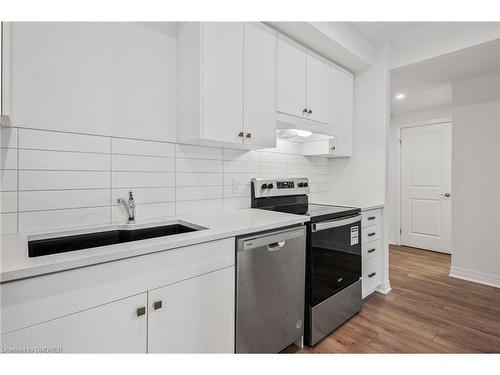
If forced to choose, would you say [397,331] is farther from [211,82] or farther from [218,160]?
[211,82]

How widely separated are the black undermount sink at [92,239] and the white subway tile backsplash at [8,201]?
0.20 meters

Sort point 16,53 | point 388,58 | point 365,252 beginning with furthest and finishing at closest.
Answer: point 388,58, point 365,252, point 16,53

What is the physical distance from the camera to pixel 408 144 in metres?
4.21

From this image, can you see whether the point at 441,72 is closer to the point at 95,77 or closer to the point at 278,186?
the point at 278,186

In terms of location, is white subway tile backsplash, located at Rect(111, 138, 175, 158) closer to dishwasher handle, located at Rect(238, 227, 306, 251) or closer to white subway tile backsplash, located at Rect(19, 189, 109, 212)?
white subway tile backsplash, located at Rect(19, 189, 109, 212)

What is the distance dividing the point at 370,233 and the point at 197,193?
164 centimetres

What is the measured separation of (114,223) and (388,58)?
2.84 m

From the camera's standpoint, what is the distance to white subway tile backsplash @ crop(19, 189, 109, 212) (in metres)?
1.24

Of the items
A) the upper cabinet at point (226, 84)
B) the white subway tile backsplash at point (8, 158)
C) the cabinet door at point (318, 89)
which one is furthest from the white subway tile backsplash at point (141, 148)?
the cabinet door at point (318, 89)

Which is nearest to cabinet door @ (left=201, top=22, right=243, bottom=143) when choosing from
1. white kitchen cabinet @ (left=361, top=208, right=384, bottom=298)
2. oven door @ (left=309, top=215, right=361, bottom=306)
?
oven door @ (left=309, top=215, right=361, bottom=306)

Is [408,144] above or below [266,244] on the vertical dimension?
above

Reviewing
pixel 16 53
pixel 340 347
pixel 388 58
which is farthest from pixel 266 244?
pixel 388 58

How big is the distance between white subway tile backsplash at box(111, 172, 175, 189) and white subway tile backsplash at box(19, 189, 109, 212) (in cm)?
9
